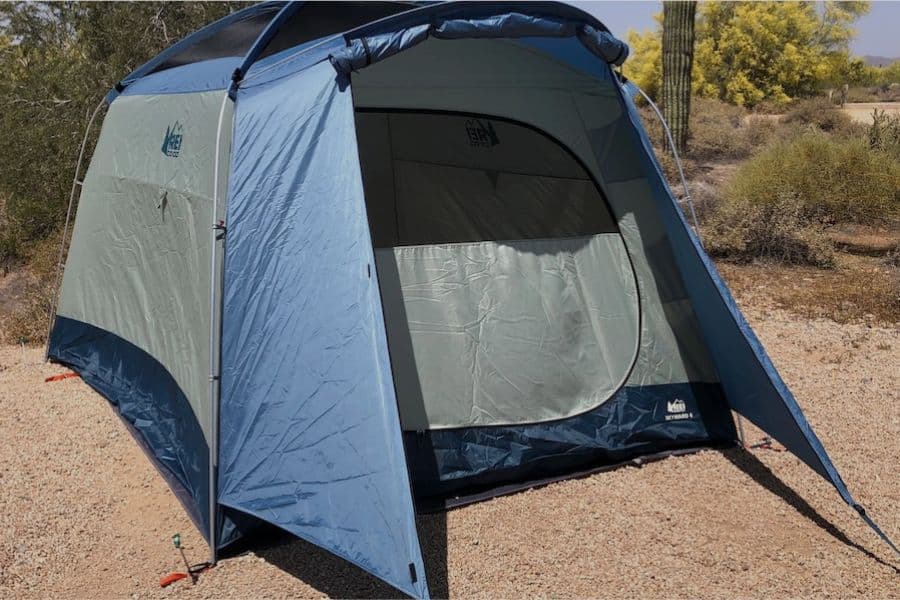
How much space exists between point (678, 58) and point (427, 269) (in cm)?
699

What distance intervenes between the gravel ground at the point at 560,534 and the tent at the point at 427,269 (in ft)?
0.64

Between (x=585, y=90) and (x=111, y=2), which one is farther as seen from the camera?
(x=111, y=2)

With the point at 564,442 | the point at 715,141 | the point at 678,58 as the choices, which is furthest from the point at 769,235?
the point at 715,141

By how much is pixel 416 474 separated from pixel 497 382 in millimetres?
613

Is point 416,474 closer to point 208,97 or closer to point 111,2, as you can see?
point 208,97

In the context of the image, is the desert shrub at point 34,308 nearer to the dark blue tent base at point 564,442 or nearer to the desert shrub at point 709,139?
the dark blue tent base at point 564,442

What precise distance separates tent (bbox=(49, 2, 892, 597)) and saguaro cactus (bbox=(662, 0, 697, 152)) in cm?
610

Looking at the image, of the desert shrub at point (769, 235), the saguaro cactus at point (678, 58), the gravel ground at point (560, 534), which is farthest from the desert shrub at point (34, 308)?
the saguaro cactus at point (678, 58)

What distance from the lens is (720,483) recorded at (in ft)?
13.5

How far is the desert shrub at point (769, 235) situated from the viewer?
25.8 ft

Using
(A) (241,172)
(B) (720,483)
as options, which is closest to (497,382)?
(B) (720,483)

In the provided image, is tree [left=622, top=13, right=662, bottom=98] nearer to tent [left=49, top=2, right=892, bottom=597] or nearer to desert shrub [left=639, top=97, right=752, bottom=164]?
desert shrub [left=639, top=97, right=752, bottom=164]

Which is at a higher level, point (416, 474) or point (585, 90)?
point (585, 90)

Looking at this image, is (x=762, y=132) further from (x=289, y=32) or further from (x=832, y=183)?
(x=289, y=32)
